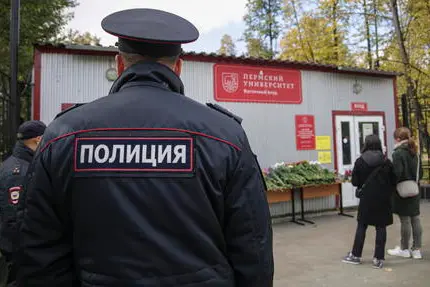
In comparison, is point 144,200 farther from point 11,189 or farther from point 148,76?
point 11,189

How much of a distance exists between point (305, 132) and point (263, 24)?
1559 cm

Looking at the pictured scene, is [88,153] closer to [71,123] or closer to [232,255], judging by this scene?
[71,123]

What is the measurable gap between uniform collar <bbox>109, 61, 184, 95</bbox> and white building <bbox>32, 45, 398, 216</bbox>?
568cm

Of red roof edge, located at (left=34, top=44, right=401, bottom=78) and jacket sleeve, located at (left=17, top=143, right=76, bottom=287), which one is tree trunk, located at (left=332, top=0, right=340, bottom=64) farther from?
jacket sleeve, located at (left=17, top=143, right=76, bottom=287)

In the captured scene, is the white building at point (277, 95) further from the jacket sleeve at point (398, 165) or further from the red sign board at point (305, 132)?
the jacket sleeve at point (398, 165)

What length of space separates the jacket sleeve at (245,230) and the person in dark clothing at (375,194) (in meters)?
4.04

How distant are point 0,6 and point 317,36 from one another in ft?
44.9

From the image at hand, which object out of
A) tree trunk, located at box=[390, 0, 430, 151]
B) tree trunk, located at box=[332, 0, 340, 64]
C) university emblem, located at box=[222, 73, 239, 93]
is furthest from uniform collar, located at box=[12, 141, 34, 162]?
tree trunk, located at box=[332, 0, 340, 64]

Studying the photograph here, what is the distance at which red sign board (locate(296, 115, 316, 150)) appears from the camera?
8.71m

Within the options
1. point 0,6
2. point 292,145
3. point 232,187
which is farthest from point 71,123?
point 0,6

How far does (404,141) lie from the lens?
526cm

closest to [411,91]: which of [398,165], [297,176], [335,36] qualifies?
[335,36]

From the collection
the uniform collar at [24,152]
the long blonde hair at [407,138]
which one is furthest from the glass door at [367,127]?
the uniform collar at [24,152]

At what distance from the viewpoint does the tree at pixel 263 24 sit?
72.6 ft
